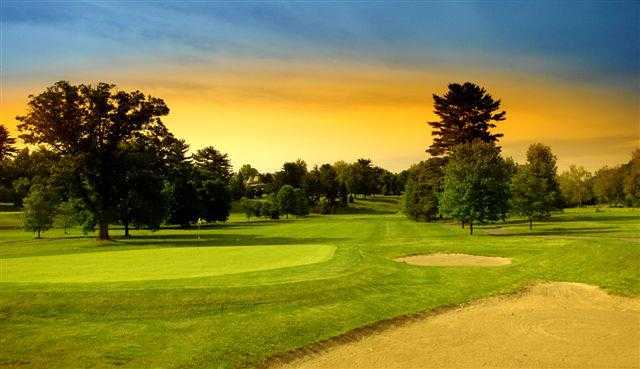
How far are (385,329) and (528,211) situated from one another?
158 feet

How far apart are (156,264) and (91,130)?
31319 millimetres

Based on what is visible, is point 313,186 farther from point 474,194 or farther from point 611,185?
point 474,194

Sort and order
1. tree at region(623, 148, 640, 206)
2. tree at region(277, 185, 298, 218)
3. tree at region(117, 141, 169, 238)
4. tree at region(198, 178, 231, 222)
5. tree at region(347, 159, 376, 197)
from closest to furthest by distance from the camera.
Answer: tree at region(117, 141, 169, 238) < tree at region(198, 178, 231, 222) < tree at region(623, 148, 640, 206) < tree at region(277, 185, 298, 218) < tree at region(347, 159, 376, 197)

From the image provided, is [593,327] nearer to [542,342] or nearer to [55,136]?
[542,342]

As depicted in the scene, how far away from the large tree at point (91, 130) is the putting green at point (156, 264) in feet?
73.5

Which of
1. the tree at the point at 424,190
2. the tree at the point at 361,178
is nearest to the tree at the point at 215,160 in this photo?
the tree at the point at 361,178

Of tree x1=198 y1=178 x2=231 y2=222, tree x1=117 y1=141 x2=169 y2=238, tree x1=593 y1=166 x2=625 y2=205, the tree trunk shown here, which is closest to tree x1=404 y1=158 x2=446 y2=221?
tree x1=198 y1=178 x2=231 y2=222

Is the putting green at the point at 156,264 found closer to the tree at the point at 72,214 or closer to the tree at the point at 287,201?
the tree at the point at 72,214

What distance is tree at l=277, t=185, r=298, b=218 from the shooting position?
421 feet

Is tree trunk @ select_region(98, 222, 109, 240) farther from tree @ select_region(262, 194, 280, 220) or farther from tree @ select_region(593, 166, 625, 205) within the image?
tree @ select_region(593, 166, 625, 205)

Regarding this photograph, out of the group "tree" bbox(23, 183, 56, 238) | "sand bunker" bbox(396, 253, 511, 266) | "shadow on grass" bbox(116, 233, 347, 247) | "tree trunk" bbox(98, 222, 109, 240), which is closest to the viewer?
"sand bunker" bbox(396, 253, 511, 266)

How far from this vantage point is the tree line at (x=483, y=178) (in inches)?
→ 1999

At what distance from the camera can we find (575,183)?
13025cm

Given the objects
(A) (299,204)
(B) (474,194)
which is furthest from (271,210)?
(B) (474,194)
